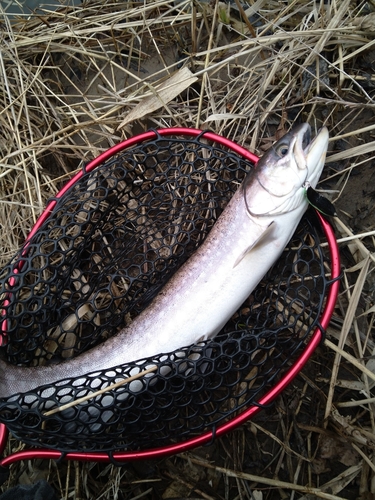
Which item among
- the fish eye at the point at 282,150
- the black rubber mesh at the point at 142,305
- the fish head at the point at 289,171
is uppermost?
the fish eye at the point at 282,150

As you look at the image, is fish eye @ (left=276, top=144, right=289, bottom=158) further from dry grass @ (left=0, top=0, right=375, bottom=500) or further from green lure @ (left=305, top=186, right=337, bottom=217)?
dry grass @ (left=0, top=0, right=375, bottom=500)

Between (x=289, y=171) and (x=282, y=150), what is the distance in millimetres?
96

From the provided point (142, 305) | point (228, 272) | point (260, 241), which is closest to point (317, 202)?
point (260, 241)

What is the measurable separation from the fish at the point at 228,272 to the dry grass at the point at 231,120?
0.40m

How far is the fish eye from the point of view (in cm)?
184

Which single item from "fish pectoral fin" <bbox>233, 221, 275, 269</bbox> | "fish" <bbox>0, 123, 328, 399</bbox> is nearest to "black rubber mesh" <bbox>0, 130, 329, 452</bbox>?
"fish" <bbox>0, 123, 328, 399</bbox>

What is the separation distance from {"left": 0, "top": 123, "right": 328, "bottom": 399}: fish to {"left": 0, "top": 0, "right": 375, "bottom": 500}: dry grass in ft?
1.32

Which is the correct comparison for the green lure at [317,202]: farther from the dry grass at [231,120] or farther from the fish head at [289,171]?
the dry grass at [231,120]

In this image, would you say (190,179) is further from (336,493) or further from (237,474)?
(336,493)

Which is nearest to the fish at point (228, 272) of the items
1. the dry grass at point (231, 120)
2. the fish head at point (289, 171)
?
the fish head at point (289, 171)

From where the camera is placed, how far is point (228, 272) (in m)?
1.88

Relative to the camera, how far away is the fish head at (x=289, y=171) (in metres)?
1.81

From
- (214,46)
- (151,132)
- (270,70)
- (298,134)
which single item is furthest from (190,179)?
(214,46)

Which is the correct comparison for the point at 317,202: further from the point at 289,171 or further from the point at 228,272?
the point at 228,272
